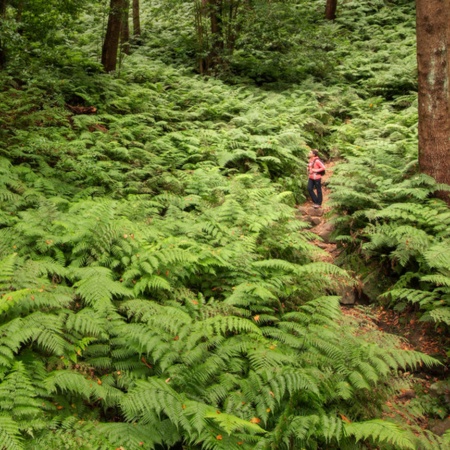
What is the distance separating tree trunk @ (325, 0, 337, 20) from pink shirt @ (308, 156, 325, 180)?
14.9m

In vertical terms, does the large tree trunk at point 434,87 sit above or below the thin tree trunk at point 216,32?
below

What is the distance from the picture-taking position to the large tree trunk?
7.09 metres

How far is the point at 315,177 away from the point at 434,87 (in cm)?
309

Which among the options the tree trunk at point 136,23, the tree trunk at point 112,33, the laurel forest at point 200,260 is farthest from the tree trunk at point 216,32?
the tree trunk at point 136,23

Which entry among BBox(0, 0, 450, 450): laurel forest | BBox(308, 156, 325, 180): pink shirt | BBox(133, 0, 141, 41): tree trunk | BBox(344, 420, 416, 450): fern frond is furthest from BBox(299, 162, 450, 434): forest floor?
BBox(133, 0, 141, 41): tree trunk

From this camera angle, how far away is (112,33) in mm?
12633

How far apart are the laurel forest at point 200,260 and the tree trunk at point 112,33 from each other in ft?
0.16

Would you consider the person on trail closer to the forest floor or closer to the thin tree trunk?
the forest floor

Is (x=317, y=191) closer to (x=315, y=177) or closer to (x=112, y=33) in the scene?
(x=315, y=177)

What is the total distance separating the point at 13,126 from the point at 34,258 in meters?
5.06

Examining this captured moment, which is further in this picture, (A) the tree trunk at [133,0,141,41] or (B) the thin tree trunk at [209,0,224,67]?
(A) the tree trunk at [133,0,141,41]

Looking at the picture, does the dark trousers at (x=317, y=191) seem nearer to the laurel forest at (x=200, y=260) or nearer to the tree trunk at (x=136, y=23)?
the laurel forest at (x=200, y=260)

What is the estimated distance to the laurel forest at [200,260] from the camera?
336 centimetres

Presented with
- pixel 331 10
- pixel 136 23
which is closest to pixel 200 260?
pixel 136 23
